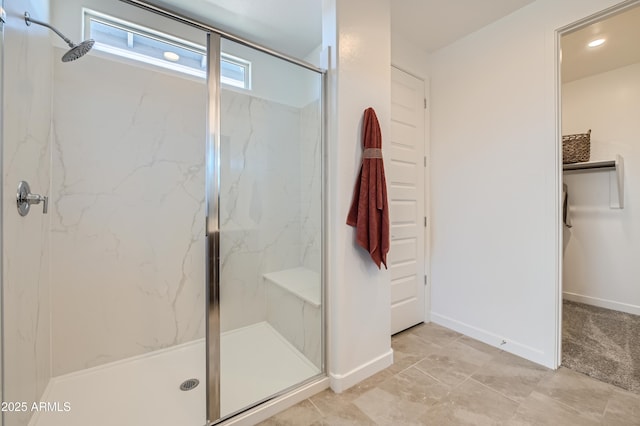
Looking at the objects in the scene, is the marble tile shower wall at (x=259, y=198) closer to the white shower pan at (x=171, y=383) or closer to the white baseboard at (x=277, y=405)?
the white shower pan at (x=171, y=383)

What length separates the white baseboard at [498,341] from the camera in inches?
74.0

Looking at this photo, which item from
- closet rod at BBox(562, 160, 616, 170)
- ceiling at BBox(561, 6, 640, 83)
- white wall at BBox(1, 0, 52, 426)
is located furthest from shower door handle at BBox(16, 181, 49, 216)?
closet rod at BBox(562, 160, 616, 170)

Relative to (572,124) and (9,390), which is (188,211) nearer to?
(9,390)

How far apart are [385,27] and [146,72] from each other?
1.76 metres

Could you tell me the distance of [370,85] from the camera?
1775 millimetres

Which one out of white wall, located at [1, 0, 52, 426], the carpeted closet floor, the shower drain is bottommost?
the shower drain

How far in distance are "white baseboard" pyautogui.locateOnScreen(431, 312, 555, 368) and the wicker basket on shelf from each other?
2184 millimetres

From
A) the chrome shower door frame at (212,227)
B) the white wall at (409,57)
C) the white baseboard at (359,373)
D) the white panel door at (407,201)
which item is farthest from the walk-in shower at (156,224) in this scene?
the white wall at (409,57)

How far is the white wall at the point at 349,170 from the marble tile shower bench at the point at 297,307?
15 centimetres

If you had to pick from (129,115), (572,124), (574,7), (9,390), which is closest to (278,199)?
(129,115)

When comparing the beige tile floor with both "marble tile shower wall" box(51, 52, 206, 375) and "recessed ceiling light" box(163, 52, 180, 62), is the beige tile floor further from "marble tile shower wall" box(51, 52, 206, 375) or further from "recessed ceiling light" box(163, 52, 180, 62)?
"recessed ceiling light" box(163, 52, 180, 62)

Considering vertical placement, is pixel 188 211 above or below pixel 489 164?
below

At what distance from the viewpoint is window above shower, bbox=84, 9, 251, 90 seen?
6.12ft

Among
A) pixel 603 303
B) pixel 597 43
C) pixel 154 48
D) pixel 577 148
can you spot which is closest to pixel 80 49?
pixel 154 48
